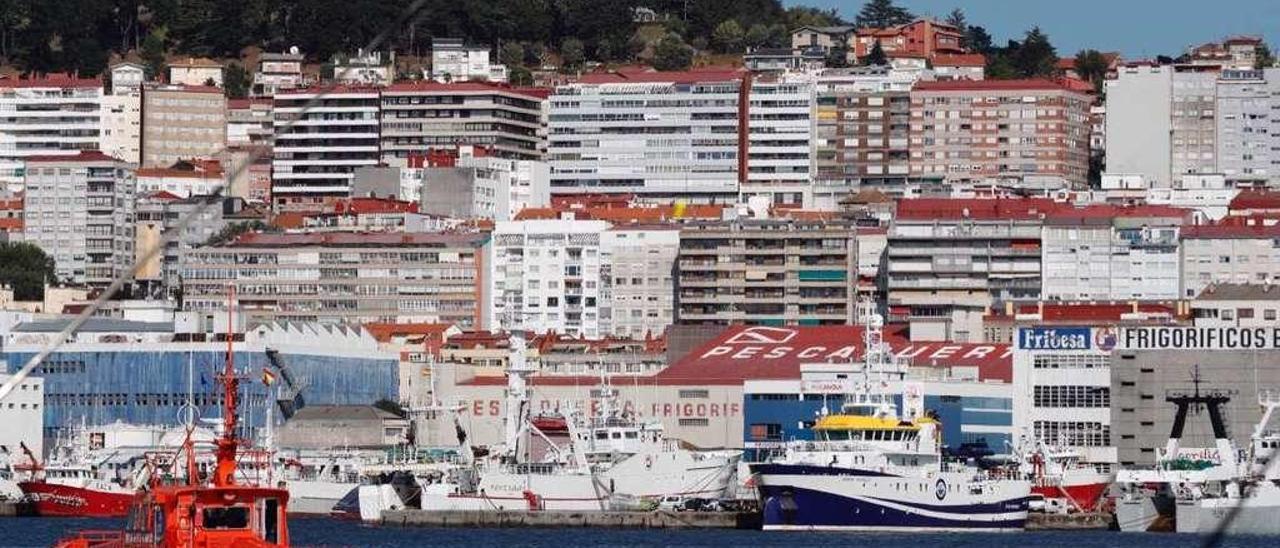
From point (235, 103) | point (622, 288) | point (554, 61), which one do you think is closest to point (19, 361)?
point (622, 288)

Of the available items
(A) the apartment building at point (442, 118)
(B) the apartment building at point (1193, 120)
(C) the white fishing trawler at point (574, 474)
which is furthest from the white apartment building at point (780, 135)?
(C) the white fishing trawler at point (574, 474)

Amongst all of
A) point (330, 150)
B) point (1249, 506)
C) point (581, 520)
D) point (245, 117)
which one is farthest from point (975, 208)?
point (1249, 506)

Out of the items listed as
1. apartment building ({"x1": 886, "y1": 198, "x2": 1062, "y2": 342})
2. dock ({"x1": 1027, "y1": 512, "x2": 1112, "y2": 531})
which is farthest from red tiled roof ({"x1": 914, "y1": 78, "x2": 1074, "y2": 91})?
dock ({"x1": 1027, "y1": 512, "x2": 1112, "y2": 531})

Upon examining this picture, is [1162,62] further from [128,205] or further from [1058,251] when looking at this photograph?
[128,205]

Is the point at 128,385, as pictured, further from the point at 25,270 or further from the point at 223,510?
the point at 223,510

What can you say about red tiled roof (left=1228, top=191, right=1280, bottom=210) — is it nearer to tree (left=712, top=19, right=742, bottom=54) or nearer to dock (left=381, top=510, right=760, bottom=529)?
tree (left=712, top=19, right=742, bottom=54)

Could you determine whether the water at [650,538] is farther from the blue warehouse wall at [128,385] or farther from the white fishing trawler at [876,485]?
the blue warehouse wall at [128,385]
